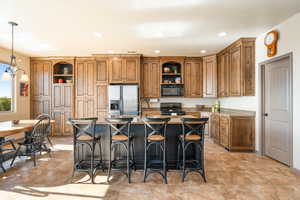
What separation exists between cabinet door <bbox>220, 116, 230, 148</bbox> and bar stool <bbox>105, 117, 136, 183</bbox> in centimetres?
259

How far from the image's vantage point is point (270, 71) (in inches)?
149

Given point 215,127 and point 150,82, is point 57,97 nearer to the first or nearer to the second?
point 150,82

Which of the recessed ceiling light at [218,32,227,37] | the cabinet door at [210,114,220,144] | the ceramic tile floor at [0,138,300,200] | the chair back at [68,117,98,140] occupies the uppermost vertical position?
the recessed ceiling light at [218,32,227,37]

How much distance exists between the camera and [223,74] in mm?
5152

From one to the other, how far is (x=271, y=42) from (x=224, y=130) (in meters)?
2.29

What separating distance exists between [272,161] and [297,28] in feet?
8.67

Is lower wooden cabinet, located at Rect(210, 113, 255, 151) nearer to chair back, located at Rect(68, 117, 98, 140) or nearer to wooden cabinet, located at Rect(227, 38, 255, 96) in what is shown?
wooden cabinet, located at Rect(227, 38, 255, 96)

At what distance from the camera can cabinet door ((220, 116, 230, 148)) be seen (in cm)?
432

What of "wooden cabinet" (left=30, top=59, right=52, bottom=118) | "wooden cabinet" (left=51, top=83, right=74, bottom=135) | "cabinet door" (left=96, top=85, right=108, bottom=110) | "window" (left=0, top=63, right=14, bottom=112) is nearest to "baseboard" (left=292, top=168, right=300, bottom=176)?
"cabinet door" (left=96, top=85, right=108, bottom=110)

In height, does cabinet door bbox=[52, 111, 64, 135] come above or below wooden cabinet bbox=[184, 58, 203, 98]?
below

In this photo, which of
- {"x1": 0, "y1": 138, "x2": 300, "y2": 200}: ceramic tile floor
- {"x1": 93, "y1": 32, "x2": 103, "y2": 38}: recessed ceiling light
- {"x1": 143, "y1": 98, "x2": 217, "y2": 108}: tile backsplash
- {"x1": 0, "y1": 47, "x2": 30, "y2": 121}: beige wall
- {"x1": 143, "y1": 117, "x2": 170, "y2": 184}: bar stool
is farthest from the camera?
{"x1": 143, "y1": 98, "x2": 217, "y2": 108}: tile backsplash

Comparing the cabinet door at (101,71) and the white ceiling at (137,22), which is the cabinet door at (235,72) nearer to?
the white ceiling at (137,22)

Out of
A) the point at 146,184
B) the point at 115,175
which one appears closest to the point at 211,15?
the point at 146,184

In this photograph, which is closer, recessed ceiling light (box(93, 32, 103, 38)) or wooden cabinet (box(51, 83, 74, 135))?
recessed ceiling light (box(93, 32, 103, 38))
